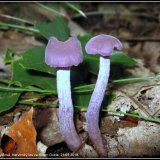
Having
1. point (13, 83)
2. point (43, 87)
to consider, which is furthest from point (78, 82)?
point (13, 83)

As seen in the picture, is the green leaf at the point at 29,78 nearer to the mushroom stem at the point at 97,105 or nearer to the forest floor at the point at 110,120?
the forest floor at the point at 110,120

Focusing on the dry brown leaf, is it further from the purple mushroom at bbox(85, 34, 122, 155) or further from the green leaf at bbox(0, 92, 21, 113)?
the purple mushroom at bbox(85, 34, 122, 155)

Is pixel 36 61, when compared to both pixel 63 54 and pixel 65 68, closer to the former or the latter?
pixel 65 68

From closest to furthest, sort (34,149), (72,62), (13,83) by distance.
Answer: (72,62), (34,149), (13,83)

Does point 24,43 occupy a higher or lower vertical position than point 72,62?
higher

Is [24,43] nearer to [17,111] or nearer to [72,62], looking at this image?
[17,111]

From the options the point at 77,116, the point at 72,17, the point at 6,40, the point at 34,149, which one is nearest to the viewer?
the point at 34,149

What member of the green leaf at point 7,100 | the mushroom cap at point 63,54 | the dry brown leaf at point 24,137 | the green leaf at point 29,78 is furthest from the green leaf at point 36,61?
the mushroom cap at point 63,54
